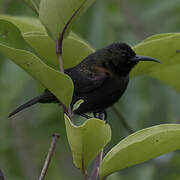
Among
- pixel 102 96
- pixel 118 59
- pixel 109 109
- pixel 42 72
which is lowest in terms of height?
pixel 109 109

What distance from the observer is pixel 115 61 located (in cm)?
404

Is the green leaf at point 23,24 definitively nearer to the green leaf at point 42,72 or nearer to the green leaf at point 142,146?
the green leaf at point 42,72

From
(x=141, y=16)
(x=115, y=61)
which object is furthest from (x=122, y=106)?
(x=141, y=16)

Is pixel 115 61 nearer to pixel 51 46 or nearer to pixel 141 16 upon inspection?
pixel 141 16

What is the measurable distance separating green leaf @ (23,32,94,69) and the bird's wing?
0.57 meters

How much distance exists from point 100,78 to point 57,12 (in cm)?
144

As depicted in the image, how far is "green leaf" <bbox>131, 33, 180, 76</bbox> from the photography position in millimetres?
2793

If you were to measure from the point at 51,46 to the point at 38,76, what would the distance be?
0.51 metres

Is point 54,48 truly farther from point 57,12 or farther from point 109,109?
point 109,109

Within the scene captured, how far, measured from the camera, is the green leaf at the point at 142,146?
220 cm

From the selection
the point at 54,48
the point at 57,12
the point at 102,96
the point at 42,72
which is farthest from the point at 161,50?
the point at 102,96

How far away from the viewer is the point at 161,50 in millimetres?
2895

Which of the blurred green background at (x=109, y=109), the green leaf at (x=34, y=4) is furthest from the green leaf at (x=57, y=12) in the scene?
the blurred green background at (x=109, y=109)

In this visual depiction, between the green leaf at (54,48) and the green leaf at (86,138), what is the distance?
2.35 feet
